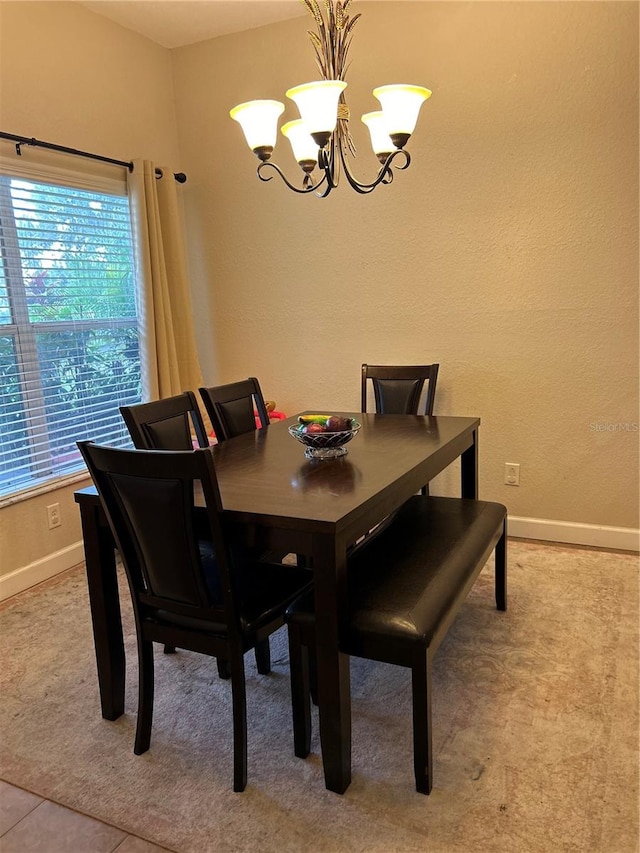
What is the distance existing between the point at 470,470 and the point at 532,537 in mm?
842

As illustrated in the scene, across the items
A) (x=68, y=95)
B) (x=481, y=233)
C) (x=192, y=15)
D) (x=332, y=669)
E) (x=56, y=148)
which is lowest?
(x=332, y=669)

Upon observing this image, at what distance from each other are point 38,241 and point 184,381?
117cm

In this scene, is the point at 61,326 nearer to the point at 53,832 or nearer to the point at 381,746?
the point at 53,832

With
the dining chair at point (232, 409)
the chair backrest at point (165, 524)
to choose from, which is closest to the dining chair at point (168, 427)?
the dining chair at point (232, 409)

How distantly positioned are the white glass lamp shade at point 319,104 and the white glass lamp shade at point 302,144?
8.5 inches

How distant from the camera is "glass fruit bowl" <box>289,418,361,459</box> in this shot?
7.16ft

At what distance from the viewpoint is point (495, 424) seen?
11.1 ft

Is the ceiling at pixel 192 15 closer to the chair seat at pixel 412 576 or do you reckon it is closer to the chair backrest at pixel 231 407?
the chair backrest at pixel 231 407

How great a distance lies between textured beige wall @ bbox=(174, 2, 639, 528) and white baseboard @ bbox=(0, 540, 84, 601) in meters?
1.55

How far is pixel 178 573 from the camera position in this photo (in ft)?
5.55

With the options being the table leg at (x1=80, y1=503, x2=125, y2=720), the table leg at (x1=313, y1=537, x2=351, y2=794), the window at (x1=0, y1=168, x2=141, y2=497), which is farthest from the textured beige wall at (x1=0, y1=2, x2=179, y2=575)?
the table leg at (x1=313, y1=537, x2=351, y2=794)

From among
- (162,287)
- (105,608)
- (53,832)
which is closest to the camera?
(53,832)

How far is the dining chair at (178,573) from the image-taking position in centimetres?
160

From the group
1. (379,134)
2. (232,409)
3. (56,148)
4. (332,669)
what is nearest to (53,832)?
(332,669)
